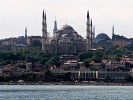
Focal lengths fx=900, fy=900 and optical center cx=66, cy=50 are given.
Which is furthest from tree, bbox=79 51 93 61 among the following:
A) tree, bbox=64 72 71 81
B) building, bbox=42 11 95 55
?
tree, bbox=64 72 71 81

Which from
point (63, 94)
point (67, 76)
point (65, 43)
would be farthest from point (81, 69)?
point (63, 94)

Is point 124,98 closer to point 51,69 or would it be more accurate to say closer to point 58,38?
point 51,69

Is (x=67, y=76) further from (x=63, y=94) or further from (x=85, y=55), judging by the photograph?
(x=63, y=94)

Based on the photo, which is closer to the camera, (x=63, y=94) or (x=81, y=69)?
(x=63, y=94)

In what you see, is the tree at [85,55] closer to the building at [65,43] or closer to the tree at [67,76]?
the building at [65,43]

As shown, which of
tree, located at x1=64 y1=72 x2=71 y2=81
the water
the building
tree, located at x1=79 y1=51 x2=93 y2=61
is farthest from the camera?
the building

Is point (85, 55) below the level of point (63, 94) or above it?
above

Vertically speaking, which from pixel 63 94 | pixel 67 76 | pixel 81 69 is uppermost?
pixel 81 69

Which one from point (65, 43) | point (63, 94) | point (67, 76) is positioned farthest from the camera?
point (65, 43)

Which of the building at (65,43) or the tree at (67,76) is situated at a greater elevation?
the building at (65,43)

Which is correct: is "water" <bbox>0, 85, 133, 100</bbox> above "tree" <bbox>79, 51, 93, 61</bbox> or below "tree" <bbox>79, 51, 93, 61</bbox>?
below

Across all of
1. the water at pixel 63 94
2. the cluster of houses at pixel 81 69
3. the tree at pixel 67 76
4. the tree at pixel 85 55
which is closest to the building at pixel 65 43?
the tree at pixel 85 55

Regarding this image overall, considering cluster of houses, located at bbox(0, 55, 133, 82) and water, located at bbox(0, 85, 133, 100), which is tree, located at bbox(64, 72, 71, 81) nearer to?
cluster of houses, located at bbox(0, 55, 133, 82)

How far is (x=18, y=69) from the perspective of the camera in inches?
6393
